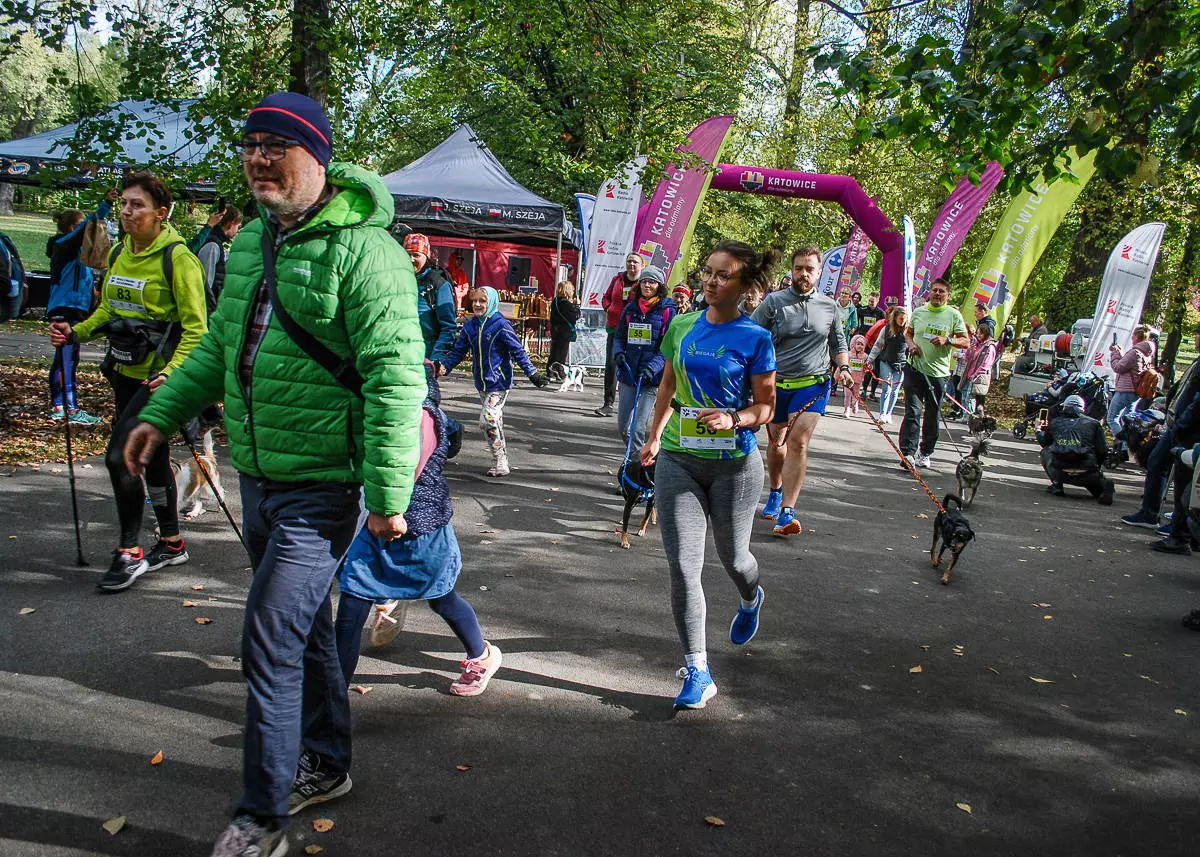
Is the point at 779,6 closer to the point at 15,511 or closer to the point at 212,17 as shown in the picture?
the point at 212,17

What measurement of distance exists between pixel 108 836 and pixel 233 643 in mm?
1629

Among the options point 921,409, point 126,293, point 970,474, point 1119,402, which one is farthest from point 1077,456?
point 126,293

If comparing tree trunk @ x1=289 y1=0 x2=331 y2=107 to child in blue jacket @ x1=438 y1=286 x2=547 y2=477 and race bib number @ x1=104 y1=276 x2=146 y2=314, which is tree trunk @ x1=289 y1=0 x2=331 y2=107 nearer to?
child in blue jacket @ x1=438 y1=286 x2=547 y2=477

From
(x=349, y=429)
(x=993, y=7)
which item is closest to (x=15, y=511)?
(x=349, y=429)

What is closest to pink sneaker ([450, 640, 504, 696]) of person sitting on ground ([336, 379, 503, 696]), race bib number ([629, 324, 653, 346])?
person sitting on ground ([336, 379, 503, 696])

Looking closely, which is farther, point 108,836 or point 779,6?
point 779,6

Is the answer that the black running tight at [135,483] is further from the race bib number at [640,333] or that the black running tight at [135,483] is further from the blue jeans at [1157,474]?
the blue jeans at [1157,474]

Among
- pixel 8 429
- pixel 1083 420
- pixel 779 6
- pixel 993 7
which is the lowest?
pixel 8 429

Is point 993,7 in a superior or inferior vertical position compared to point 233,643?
superior

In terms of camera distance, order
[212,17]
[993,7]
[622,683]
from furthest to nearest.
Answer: [212,17] < [993,7] < [622,683]

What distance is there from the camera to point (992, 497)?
33.8 feet

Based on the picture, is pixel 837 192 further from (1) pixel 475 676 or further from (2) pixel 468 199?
(1) pixel 475 676

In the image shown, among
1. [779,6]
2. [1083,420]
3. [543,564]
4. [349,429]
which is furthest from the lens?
[779,6]

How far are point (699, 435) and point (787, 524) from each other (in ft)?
11.6
